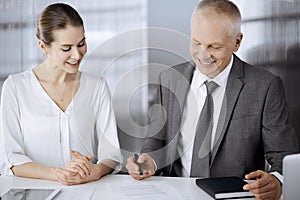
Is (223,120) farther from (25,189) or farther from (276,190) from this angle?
(25,189)

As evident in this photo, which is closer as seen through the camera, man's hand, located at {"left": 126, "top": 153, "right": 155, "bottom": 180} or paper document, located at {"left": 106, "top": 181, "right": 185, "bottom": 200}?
paper document, located at {"left": 106, "top": 181, "right": 185, "bottom": 200}

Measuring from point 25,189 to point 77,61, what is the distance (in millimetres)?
661

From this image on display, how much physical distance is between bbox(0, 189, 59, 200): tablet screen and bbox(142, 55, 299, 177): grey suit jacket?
1.57 feet

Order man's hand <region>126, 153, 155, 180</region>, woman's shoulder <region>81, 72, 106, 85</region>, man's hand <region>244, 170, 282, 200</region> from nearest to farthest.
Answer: man's hand <region>244, 170, 282, 200</region>
man's hand <region>126, 153, 155, 180</region>
woman's shoulder <region>81, 72, 106, 85</region>

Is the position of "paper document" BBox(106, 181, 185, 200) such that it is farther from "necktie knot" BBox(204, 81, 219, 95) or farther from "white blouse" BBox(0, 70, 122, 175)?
"necktie knot" BBox(204, 81, 219, 95)

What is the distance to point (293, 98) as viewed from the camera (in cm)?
283

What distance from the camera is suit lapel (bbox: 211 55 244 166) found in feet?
6.31

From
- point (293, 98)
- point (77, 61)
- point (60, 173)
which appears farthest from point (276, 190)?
point (293, 98)

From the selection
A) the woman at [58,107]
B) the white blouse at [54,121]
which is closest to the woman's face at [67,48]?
the woman at [58,107]

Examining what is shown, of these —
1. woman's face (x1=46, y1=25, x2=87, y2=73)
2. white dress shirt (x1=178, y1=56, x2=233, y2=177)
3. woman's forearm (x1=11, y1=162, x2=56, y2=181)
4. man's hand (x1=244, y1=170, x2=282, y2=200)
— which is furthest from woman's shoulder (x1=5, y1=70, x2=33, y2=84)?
man's hand (x1=244, y1=170, x2=282, y2=200)

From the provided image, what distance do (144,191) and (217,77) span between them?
2.16ft

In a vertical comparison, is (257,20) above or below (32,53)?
above

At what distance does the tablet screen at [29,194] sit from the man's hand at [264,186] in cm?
65

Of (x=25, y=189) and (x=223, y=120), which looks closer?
(x=25, y=189)
